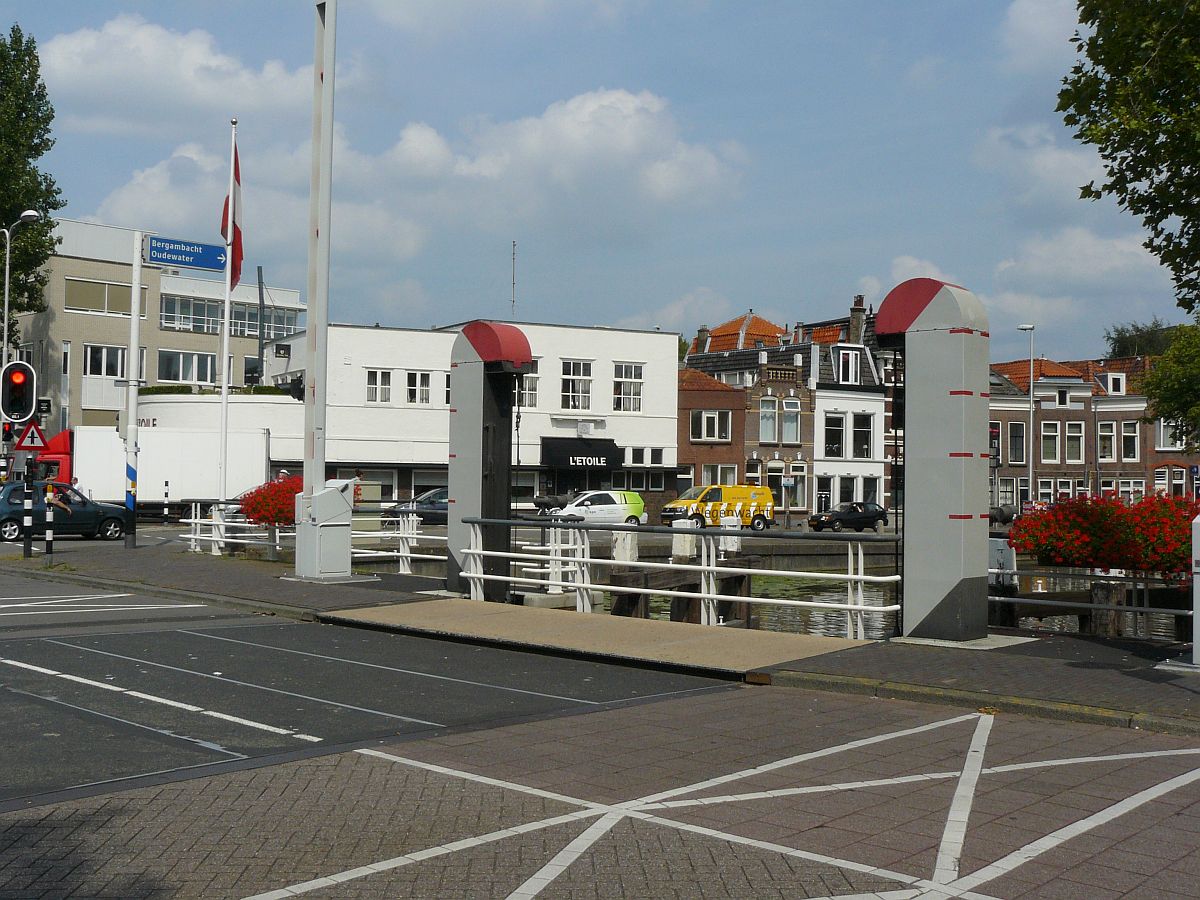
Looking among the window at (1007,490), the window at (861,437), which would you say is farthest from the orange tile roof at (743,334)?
the window at (1007,490)

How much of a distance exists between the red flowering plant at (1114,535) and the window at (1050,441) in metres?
62.0

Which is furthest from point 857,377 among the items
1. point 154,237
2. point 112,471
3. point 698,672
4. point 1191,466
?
point 698,672

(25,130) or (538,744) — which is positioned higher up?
(25,130)

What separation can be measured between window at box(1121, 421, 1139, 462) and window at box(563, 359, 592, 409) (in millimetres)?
33319

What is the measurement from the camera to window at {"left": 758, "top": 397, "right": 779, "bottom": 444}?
67188mm

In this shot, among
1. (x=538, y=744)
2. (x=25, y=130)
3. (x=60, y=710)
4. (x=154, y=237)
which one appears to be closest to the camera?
(x=538, y=744)

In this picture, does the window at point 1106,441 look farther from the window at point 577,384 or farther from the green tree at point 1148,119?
the green tree at point 1148,119

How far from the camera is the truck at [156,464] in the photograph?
46.8m

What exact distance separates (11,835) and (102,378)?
221 ft

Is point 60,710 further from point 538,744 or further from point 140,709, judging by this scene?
point 538,744

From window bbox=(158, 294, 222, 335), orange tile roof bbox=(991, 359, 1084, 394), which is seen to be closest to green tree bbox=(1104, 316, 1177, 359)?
orange tile roof bbox=(991, 359, 1084, 394)

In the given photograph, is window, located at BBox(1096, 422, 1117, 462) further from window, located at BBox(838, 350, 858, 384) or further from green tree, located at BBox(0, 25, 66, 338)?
green tree, located at BBox(0, 25, 66, 338)

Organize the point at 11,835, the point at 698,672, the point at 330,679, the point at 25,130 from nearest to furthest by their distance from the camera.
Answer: the point at 11,835
the point at 330,679
the point at 698,672
the point at 25,130

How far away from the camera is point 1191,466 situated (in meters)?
69.3
